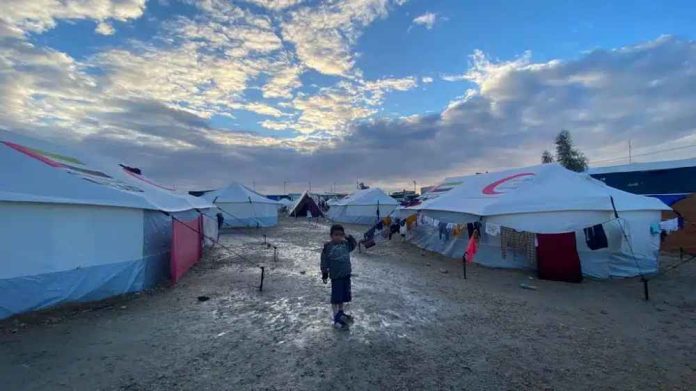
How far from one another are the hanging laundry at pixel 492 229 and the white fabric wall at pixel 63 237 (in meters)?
10.2

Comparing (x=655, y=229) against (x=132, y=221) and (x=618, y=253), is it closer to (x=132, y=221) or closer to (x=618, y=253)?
(x=618, y=253)

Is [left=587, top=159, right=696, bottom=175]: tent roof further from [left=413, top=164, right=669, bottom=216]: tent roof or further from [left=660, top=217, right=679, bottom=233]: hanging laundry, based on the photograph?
[left=413, top=164, right=669, bottom=216]: tent roof

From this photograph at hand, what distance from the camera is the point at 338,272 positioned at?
6340 millimetres

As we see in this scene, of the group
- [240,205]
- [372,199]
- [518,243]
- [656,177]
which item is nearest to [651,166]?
[656,177]

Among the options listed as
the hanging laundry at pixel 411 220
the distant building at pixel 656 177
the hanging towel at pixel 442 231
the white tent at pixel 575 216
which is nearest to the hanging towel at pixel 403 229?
the hanging laundry at pixel 411 220

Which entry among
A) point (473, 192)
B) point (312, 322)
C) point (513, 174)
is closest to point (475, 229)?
point (473, 192)

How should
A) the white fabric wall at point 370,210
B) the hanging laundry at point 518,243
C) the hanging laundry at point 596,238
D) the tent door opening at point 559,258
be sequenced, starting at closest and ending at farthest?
the tent door opening at point 559,258, the hanging laundry at point 596,238, the hanging laundry at point 518,243, the white fabric wall at point 370,210

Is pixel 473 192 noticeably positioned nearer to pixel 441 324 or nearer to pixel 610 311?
pixel 610 311

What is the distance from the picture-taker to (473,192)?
15508 millimetres

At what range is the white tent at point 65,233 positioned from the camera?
659 cm

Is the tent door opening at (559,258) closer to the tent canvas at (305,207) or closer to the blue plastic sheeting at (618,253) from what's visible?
the blue plastic sheeting at (618,253)

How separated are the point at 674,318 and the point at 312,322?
6.79 metres

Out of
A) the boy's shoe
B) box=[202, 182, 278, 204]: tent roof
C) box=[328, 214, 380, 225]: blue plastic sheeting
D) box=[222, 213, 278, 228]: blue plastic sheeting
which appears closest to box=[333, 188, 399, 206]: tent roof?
box=[328, 214, 380, 225]: blue plastic sheeting

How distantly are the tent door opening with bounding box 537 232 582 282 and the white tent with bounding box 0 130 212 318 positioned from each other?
10.5 meters
